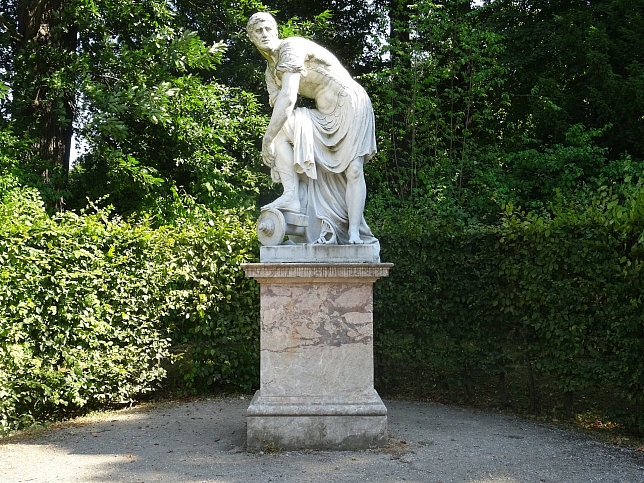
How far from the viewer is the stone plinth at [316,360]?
4.62m

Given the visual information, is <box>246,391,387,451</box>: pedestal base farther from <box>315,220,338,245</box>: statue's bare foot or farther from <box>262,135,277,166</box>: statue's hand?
<box>262,135,277,166</box>: statue's hand

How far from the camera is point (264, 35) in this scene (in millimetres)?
5016

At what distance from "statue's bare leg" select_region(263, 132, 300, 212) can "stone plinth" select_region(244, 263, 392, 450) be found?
534 mm

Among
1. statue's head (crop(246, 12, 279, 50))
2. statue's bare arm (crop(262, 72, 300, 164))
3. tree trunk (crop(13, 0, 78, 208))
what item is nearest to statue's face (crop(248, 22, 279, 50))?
statue's head (crop(246, 12, 279, 50))

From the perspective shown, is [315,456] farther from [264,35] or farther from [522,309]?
[264,35]

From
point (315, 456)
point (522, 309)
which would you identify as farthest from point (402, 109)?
point (315, 456)

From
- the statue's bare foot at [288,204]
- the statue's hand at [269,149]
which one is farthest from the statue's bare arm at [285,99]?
the statue's bare foot at [288,204]

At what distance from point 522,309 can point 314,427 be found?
2663 millimetres

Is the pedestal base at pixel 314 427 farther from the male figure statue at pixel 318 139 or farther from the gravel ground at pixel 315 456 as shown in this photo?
the male figure statue at pixel 318 139

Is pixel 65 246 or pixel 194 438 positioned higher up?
pixel 65 246

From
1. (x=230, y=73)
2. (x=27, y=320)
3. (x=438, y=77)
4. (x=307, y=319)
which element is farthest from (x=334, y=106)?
(x=230, y=73)

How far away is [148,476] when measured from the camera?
4152mm

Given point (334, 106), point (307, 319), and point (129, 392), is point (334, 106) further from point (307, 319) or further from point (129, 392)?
point (129, 392)

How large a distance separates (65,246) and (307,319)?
276 cm
